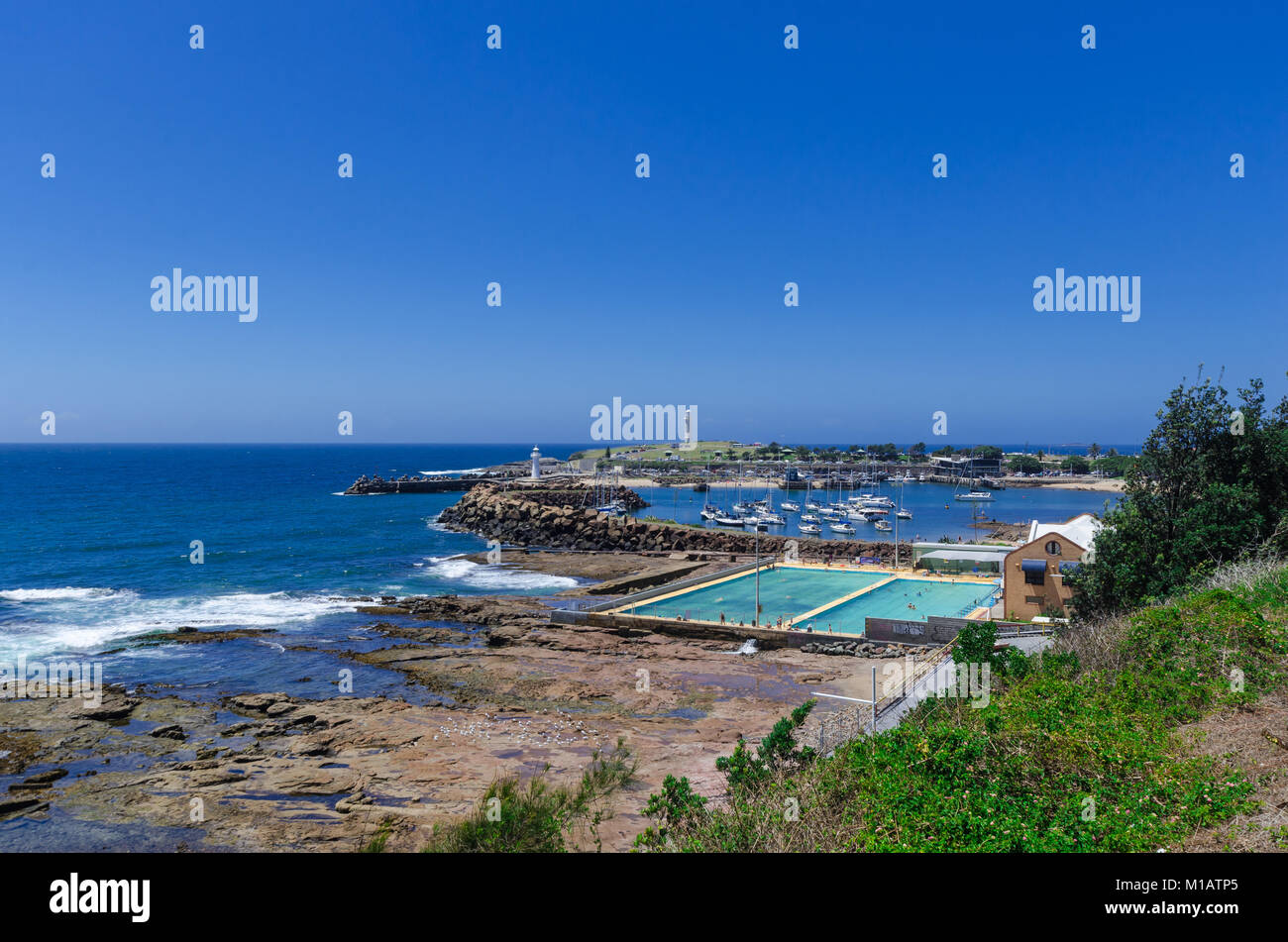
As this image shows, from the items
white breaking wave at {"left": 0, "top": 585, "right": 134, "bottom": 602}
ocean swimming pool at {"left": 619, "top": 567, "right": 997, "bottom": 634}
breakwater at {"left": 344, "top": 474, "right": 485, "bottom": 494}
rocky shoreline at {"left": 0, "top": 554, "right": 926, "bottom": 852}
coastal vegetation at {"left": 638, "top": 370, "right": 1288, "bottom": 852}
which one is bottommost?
rocky shoreline at {"left": 0, "top": 554, "right": 926, "bottom": 852}

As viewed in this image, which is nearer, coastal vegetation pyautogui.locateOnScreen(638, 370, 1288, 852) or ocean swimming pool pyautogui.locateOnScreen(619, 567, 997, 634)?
coastal vegetation pyautogui.locateOnScreen(638, 370, 1288, 852)

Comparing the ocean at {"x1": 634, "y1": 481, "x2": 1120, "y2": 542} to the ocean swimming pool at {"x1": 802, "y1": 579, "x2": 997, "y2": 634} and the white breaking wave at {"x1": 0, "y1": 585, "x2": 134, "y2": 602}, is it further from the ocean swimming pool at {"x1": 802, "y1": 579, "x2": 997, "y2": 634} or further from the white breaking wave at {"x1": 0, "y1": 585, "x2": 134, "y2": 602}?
the white breaking wave at {"x1": 0, "y1": 585, "x2": 134, "y2": 602}

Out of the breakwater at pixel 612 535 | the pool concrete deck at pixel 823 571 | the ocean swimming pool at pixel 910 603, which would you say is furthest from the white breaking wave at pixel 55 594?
the ocean swimming pool at pixel 910 603

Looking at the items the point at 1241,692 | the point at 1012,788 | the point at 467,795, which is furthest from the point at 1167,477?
the point at 467,795

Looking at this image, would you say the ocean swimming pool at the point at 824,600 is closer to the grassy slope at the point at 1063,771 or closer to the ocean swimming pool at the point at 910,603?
the ocean swimming pool at the point at 910,603

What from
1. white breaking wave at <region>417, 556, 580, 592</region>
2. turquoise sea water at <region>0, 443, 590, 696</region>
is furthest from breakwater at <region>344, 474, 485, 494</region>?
white breaking wave at <region>417, 556, 580, 592</region>

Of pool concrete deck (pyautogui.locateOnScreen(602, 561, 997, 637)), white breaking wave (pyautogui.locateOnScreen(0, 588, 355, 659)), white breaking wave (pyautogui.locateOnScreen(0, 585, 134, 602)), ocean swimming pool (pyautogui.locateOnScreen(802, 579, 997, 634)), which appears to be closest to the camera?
white breaking wave (pyautogui.locateOnScreen(0, 588, 355, 659))

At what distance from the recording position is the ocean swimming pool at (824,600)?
117 ft

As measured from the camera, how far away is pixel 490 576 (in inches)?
2160

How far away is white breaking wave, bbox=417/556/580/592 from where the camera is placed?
5153 cm

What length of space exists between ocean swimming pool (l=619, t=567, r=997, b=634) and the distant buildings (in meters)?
3.54
